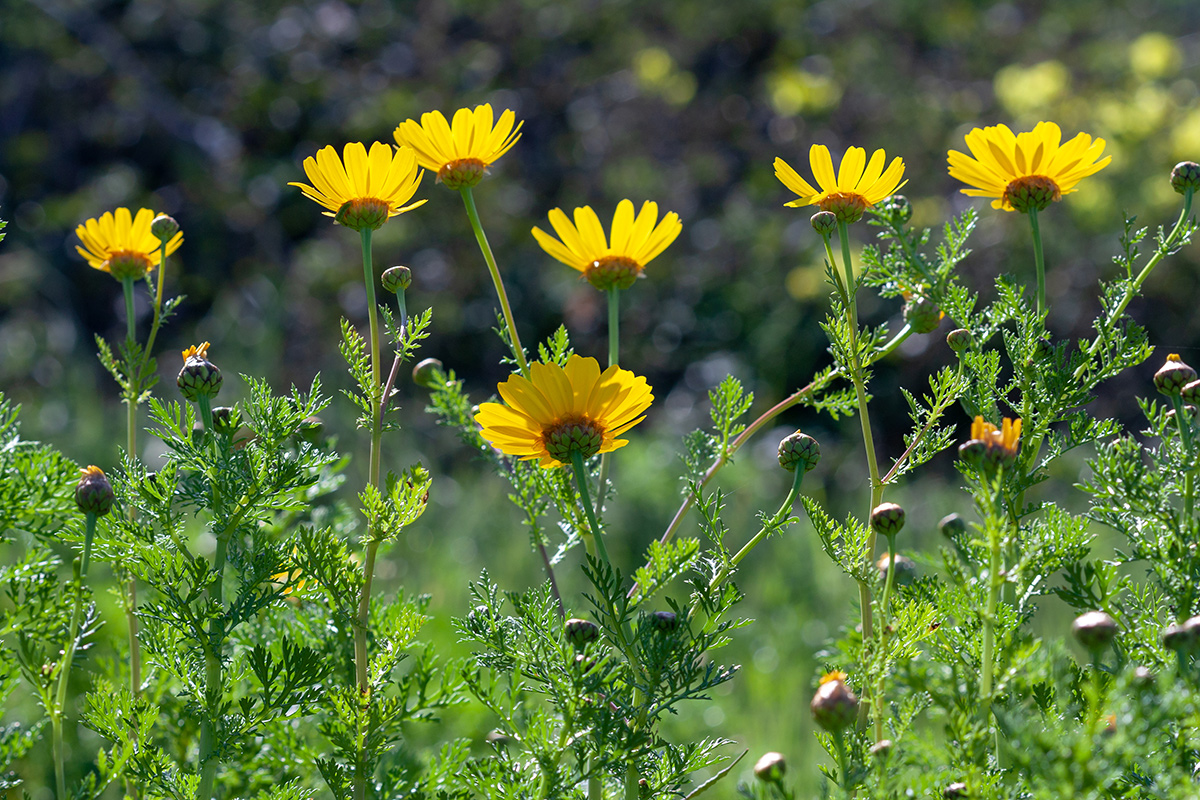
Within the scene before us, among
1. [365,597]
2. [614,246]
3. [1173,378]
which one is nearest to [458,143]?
[614,246]

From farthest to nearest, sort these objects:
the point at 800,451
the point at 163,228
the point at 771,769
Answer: the point at 163,228, the point at 800,451, the point at 771,769

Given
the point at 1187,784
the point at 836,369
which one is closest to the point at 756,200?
the point at 836,369

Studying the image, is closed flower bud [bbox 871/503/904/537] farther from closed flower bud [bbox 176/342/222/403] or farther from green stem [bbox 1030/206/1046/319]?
closed flower bud [bbox 176/342/222/403]

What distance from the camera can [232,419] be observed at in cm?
78

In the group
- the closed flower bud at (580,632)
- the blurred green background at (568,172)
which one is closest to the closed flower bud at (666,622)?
the closed flower bud at (580,632)

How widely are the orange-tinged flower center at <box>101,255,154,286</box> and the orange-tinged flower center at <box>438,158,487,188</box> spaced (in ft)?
1.15

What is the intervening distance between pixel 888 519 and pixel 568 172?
11.2 feet

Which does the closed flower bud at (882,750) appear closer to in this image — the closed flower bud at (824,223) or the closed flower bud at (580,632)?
the closed flower bud at (580,632)

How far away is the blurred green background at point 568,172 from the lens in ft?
10.3

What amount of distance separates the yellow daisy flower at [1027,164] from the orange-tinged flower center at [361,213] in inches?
17.9

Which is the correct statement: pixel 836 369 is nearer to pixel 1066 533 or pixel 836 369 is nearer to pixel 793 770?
pixel 1066 533

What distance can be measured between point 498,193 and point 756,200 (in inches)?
38.4

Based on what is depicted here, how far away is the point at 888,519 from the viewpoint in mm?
731

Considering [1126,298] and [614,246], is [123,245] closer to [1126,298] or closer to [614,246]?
[614,246]
